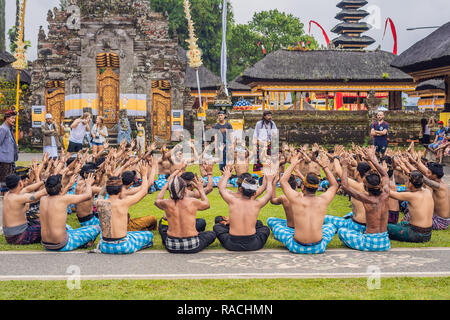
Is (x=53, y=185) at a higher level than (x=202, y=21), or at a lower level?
lower

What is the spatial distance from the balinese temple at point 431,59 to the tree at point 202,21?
1019 inches

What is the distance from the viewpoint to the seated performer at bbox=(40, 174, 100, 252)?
20.0 ft

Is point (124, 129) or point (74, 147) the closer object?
point (74, 147)

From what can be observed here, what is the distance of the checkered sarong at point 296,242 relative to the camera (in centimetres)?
609

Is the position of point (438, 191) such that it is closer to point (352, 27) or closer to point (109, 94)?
point (109, 94)

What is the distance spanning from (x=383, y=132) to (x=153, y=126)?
14.5 meters

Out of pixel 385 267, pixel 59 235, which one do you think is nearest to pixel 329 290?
pixel 385 267

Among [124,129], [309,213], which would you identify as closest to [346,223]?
[309,213]

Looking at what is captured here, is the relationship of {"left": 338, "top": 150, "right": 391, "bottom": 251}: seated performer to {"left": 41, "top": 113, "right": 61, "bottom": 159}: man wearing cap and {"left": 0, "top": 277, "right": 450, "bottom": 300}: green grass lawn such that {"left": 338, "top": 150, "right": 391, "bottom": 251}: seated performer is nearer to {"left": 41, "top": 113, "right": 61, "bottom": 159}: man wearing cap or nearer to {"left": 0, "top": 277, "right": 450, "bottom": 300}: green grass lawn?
{"left": 0, "top": 277, "right": 450, "bottom": 300}: green grass lawn

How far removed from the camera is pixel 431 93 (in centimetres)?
4097

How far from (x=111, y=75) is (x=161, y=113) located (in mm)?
3276

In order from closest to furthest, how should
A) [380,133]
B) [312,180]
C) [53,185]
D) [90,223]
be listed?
[312,180] → [53,185] → [90,223] → [380,133]

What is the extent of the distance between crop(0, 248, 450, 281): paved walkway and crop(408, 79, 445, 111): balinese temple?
3421cm

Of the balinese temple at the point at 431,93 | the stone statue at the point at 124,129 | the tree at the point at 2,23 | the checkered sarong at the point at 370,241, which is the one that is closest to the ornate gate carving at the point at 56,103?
the stone statue at the point at 124,129
